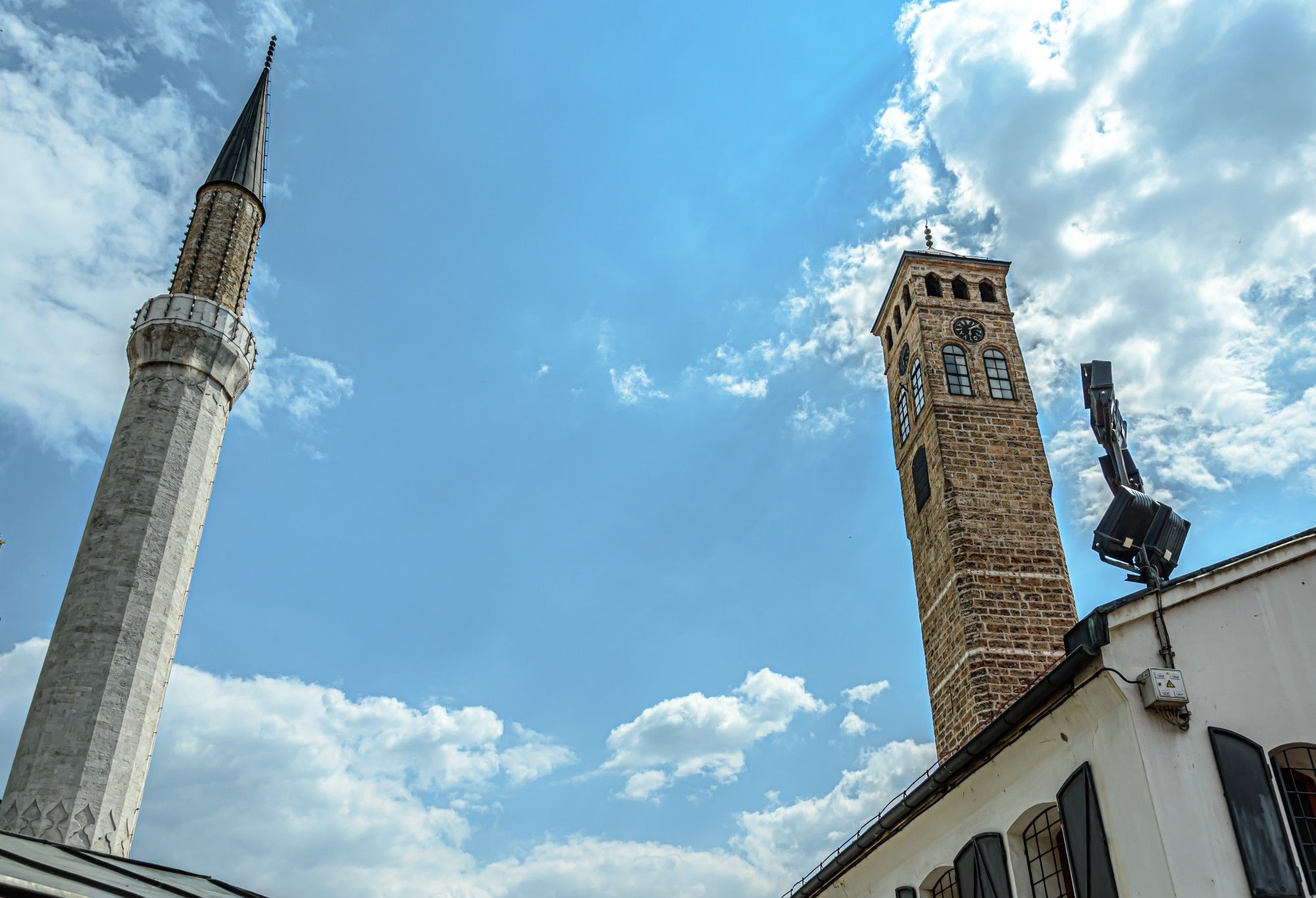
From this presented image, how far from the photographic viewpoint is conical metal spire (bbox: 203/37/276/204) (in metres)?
27.4

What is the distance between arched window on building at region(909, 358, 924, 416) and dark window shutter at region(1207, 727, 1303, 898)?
19763 mm

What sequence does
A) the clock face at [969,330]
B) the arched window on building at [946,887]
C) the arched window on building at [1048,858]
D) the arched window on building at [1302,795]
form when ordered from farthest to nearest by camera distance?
the clock face at [969,330] < the arched window on building at [946,887] < the arched window on building at [1048,858] < the arched window on building at [1302,795]

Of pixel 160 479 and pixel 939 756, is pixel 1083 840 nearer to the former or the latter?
pixel 939 756

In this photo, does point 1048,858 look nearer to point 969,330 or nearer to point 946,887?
point 946,887

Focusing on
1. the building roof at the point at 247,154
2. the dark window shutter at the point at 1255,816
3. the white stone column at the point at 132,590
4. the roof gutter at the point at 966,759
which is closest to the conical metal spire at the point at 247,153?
the building roof at the point at 247,154

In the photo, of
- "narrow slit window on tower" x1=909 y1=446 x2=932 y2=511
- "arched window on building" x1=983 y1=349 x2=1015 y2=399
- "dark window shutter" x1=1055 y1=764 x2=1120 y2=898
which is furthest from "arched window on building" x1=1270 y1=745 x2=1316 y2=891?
"arched window on building" x1=983 y1=349 x2=1015 y2=399

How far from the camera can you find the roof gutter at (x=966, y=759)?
10000 millimetres

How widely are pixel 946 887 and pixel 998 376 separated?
61.6 ft

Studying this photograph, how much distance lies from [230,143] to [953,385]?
67.6ft

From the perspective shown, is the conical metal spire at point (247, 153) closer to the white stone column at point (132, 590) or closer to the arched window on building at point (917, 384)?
the white stone column at point (132, 590)

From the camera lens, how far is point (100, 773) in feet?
63.1

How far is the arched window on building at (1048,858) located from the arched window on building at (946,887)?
1682 mm

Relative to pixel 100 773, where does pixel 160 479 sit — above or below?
above

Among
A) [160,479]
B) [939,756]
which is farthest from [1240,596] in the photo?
[160,479]
